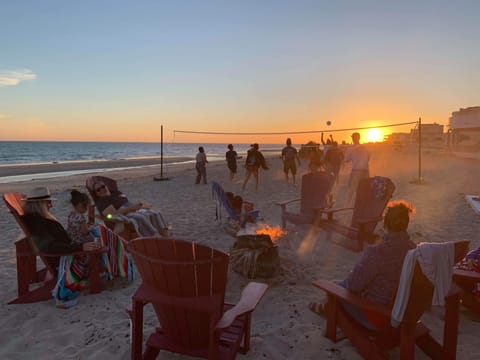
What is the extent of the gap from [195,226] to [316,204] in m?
2.50

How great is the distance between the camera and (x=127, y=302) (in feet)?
13.0

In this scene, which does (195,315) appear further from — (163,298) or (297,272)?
(297,272)

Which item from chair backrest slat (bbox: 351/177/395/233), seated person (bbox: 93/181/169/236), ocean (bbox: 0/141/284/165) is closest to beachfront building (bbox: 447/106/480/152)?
ocean (bbox: 0/141/284/165)

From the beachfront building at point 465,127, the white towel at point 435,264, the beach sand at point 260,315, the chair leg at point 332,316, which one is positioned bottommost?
the beach sand at point 260,315

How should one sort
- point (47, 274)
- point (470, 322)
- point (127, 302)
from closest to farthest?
point (470, 322)
point (127, 302)
point (47, 274)

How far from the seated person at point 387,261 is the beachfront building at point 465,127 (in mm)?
38530

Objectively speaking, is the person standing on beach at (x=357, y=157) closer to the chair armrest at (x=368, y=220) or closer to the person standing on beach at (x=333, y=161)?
the chair armrest at (x=368, y=220)

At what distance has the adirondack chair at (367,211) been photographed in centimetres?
552

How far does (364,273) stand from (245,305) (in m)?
0.96

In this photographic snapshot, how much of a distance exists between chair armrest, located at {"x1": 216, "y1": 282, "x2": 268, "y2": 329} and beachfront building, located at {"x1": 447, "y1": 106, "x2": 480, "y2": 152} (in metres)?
39.1

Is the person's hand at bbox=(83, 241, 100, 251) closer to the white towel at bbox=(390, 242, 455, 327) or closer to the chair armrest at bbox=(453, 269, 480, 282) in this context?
the white towel at bbox=(390, 242, 455, 327)

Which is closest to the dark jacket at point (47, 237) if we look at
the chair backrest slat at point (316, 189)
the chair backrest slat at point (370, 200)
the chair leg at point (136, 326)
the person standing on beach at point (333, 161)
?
the chair leg at point (136, 326)

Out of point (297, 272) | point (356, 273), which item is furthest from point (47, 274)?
point (356, 273)

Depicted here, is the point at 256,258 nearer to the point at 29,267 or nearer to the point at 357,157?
the point at 29,267
